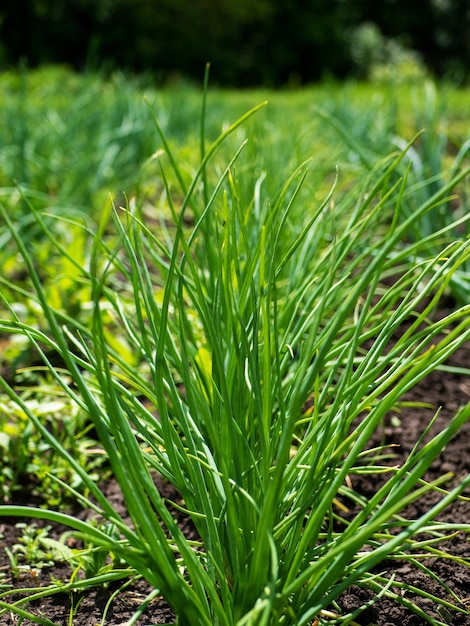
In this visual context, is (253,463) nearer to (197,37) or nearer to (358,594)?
(358,594)

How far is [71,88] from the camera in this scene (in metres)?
6.91

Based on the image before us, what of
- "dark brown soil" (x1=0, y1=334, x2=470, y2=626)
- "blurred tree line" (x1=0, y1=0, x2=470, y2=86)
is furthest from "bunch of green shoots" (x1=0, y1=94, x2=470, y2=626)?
"blurred tree line" (x1=0, y1=0, x2=470, y2=86)

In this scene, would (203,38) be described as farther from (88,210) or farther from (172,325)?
(172,325)

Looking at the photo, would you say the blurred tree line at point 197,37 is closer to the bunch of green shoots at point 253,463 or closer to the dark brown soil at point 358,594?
the dark brown soil at point 358,594

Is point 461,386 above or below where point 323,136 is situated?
below

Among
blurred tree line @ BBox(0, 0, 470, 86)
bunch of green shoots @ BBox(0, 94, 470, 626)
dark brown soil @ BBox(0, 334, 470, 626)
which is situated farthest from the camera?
blurred tree line @ BBox(0, 0, 470, 86)

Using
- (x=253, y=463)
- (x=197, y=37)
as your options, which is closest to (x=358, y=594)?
(x=253, y=463)

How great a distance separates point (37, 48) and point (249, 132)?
13.9 metres

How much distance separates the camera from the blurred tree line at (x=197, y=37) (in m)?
14.5

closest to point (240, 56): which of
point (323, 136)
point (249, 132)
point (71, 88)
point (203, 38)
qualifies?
point (203, 38)

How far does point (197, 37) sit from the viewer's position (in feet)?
50.3

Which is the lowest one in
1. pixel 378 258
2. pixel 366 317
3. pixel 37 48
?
pixel 37 48

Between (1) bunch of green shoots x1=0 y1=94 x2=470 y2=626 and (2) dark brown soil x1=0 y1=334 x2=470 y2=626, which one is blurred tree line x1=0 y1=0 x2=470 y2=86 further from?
(1) bunch of green shoots x1=0 y1=94 x2=470 y2=626

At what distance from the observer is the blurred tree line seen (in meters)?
14.5
